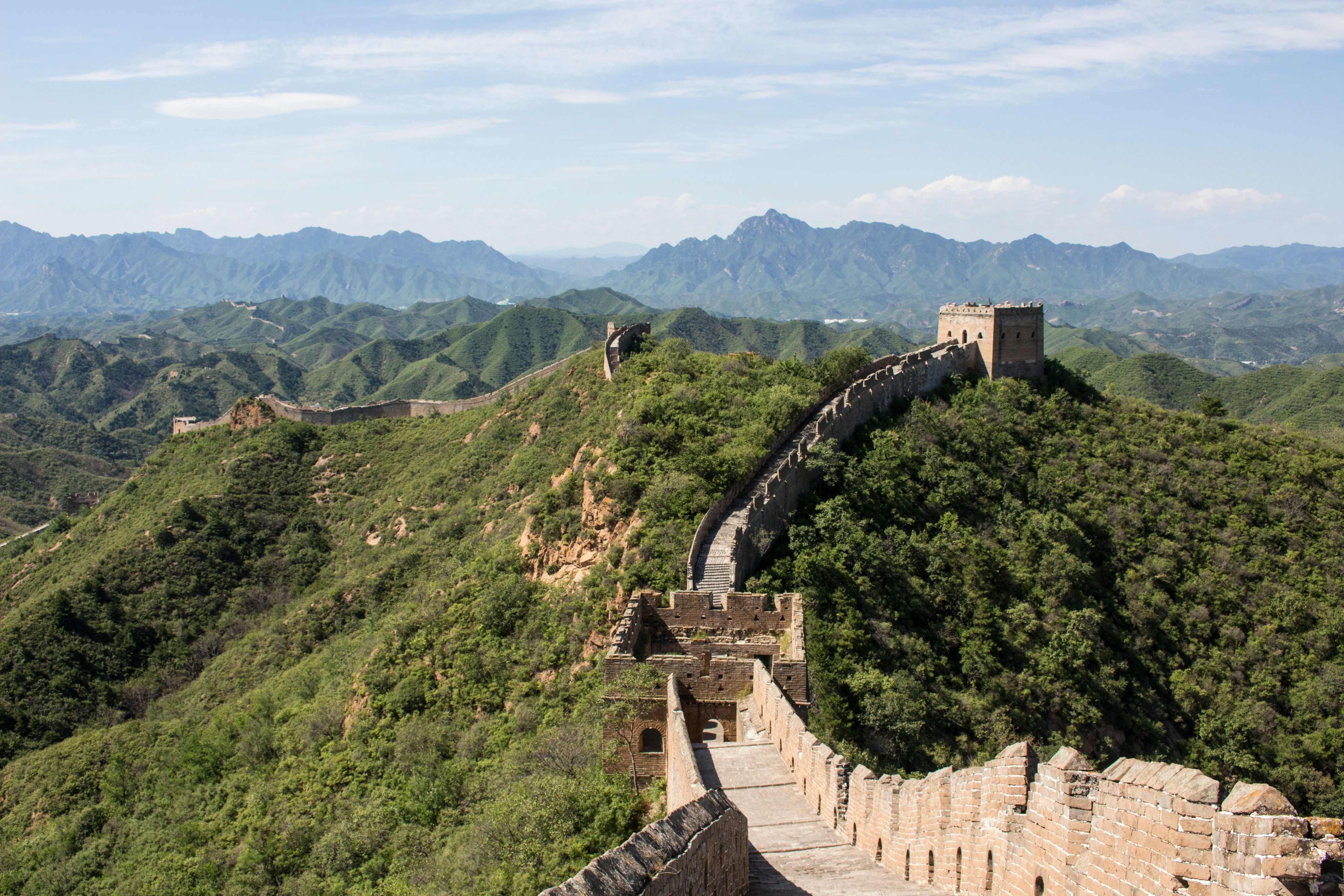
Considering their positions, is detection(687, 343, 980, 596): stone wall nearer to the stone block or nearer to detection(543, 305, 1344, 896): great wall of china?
detection(543, 305, 1344, 896): great wall of china

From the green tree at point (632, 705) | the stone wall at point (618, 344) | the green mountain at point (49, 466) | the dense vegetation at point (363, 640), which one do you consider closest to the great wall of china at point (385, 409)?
the stone wall at point (618, 344)

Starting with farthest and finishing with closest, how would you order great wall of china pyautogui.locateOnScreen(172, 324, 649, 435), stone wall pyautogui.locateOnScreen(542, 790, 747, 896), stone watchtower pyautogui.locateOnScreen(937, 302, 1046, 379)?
great wall of china pyautogui.locateOnScreen(172, 324, 649, 435), stone watchtower pyautogui.locateOnScreen(937, 302, 1046, 379), stone wall pyautogui.locateOnScreen(542, 790, 747, 896)

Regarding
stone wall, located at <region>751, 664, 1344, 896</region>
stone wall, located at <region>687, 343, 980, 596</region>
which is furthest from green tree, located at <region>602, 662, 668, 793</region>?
stone wall, located at <region>751, 664, 1344, 896</region>

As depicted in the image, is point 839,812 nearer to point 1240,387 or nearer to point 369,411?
point 369,411

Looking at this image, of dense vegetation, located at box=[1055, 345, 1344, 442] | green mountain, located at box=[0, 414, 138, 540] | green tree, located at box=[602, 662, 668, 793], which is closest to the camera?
green tree, located at box=[602, 662, 668, 793]

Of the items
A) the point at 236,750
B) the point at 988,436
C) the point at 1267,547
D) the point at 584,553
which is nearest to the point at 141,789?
the point at 236,750

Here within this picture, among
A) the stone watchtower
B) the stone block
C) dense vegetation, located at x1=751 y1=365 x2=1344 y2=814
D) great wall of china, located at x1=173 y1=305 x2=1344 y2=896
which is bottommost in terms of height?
dense vegetation, located at x1=751 y1=365 x2=1344 y2=814

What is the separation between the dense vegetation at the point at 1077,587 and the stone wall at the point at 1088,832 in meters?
11.6

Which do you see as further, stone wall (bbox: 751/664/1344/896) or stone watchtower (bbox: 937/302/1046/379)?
stone watchtower (bbox: 937/302/1046/379)

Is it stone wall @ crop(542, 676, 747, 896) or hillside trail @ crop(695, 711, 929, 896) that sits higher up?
stone wall @ crop(542, 676, 747, 896)

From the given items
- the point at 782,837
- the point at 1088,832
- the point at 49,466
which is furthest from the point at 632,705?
the point at 49,466

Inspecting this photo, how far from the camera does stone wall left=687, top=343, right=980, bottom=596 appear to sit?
2906 cm

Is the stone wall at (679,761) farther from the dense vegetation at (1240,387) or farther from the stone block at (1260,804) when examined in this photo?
the dense vegetation at (1240,387)

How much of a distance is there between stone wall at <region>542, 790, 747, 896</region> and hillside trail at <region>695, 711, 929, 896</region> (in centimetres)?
106
